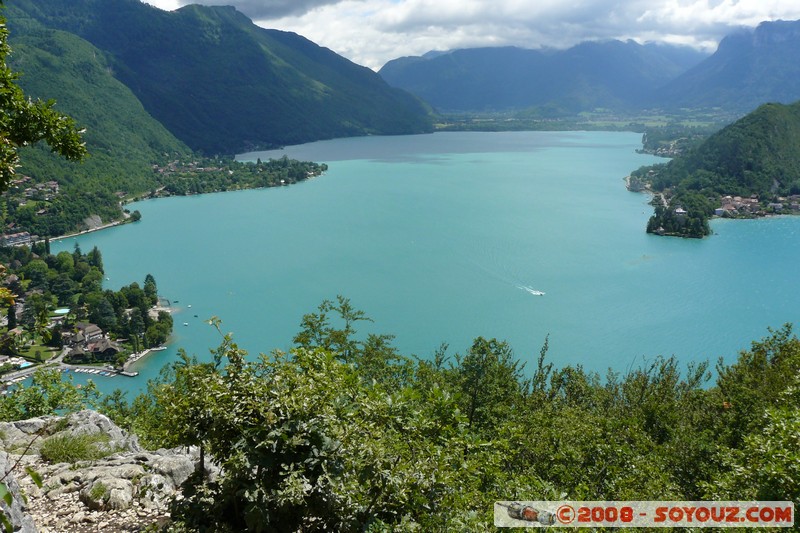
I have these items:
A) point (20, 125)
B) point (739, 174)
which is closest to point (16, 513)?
point (20, 125)

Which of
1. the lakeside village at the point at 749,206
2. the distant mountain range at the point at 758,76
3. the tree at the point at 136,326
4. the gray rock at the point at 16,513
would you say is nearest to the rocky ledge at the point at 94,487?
the gray rock at the point at 16,513

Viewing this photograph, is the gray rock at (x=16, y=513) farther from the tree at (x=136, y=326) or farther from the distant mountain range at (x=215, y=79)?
the distant mountain range at (x=215, y=79)

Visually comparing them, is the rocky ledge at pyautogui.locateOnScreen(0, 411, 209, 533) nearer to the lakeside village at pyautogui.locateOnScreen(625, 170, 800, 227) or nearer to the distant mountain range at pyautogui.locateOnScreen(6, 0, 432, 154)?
the lakeside village at pyautogui.locateOnScreen(625, 170, 800, 227)

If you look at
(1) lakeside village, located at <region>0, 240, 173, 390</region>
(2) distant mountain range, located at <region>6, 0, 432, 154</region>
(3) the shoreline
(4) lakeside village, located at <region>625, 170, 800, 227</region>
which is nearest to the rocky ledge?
(1) lakeside village, located at <region>0, 240, 173, 390</region>

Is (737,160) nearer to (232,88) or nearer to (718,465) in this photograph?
(718,465)

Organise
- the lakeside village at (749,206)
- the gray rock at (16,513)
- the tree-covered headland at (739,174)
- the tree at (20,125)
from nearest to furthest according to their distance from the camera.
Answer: the tree at (20,125)
the gray rock at (16,513)
the lakeside village at (749,206)
the tree-covered headland at (739,174)
